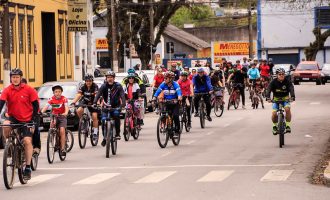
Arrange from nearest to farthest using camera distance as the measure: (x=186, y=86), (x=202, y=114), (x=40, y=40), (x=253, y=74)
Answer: (x=186, y=86) → (x=202, y=114) → (x=253, y=74) → (x=40, y=40)

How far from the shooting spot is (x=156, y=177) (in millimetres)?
17734

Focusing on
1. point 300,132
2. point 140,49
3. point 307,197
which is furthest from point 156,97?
point 140,49

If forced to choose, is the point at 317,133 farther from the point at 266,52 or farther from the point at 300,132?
the point at 266,52

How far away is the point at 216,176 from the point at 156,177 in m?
1.00

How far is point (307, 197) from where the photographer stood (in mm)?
14391

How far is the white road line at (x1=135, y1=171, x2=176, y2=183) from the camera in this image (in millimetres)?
17094

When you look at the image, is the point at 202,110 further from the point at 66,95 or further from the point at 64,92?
the point at 64,92

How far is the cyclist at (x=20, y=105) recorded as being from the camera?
17078 mm

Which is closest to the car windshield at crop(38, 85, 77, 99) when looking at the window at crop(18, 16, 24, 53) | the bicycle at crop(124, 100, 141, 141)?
the bicycle at crop(124, 100, 141, 141)

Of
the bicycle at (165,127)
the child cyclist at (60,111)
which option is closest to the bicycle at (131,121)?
the bicycle at (165,127)

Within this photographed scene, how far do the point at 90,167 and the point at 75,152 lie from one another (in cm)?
400

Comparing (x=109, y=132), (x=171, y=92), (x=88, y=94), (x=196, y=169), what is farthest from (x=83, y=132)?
(x=196, y=169)

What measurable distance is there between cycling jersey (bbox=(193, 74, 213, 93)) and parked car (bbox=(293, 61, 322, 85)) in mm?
39848

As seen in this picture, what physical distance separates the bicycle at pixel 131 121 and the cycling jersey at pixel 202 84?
4396 millimetres
